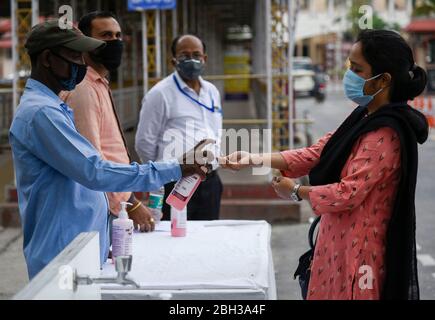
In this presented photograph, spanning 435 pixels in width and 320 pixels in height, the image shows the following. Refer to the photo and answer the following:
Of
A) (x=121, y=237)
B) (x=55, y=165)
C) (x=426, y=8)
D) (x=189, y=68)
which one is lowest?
(x=121, y=237)

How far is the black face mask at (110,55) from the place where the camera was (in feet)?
13.4

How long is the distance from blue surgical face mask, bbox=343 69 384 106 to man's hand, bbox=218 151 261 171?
2.30 feet

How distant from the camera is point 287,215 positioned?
27.9ft

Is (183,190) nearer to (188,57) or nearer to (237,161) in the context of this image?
(237,161)

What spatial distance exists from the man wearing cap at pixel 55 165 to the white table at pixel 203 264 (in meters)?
0.31

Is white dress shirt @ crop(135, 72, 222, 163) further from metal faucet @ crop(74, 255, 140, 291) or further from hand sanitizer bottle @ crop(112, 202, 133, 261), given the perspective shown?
metal faucet @ crop(74, 255, 140, 291)

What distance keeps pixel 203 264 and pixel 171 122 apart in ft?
6.62

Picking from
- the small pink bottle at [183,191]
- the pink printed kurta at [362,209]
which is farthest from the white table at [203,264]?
the pink printed kurta at [362,209]

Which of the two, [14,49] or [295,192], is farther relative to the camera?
[14,49]

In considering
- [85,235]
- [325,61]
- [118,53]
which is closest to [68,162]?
[85,235]

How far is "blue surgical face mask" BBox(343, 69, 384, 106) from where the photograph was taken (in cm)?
299

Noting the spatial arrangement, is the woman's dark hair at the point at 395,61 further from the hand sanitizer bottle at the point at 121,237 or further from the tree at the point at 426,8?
the tree at the point at 426,8

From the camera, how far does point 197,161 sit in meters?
3.38

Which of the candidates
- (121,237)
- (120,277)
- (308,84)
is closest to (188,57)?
(121,237)
